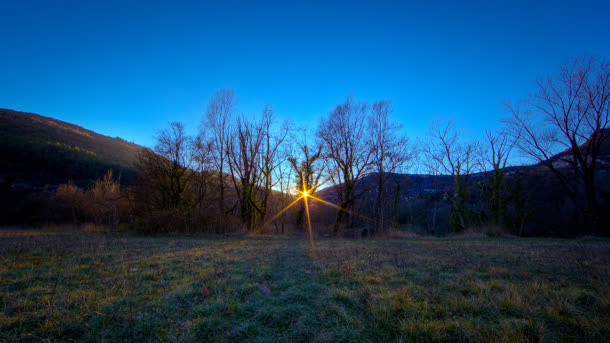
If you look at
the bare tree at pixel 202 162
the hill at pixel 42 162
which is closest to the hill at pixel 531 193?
the bare tree at pixel 202 162

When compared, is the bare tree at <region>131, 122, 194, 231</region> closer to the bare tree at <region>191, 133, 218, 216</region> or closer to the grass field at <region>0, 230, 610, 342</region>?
the bare tree at <region>191, 133, 218, 216</region>

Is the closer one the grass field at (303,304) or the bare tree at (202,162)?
the grass field at (303,304)

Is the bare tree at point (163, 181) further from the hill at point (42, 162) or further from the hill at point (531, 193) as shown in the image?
the hill at point (42, 162)

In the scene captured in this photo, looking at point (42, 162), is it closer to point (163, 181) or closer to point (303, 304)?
point (163, 181)

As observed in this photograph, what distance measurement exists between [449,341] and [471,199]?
94.0ft

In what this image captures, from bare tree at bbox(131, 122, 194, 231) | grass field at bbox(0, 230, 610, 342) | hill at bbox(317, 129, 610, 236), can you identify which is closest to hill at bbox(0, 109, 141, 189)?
bare tree at bbox(131, 122, 194, 231)

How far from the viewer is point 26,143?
4588 cm

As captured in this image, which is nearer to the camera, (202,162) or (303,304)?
(303,304)

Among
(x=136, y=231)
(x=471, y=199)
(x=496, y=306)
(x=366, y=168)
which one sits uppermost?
(x=366, y=168)

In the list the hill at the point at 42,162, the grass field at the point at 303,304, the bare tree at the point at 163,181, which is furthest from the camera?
the hill at the point at 42,162

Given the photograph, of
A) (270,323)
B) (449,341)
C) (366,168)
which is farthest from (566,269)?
(366,168)

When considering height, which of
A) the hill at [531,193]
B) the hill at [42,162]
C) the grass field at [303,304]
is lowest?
the grass field at [303,304]

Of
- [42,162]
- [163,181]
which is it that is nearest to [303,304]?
[163,181]

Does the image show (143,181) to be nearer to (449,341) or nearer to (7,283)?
(7,283)
